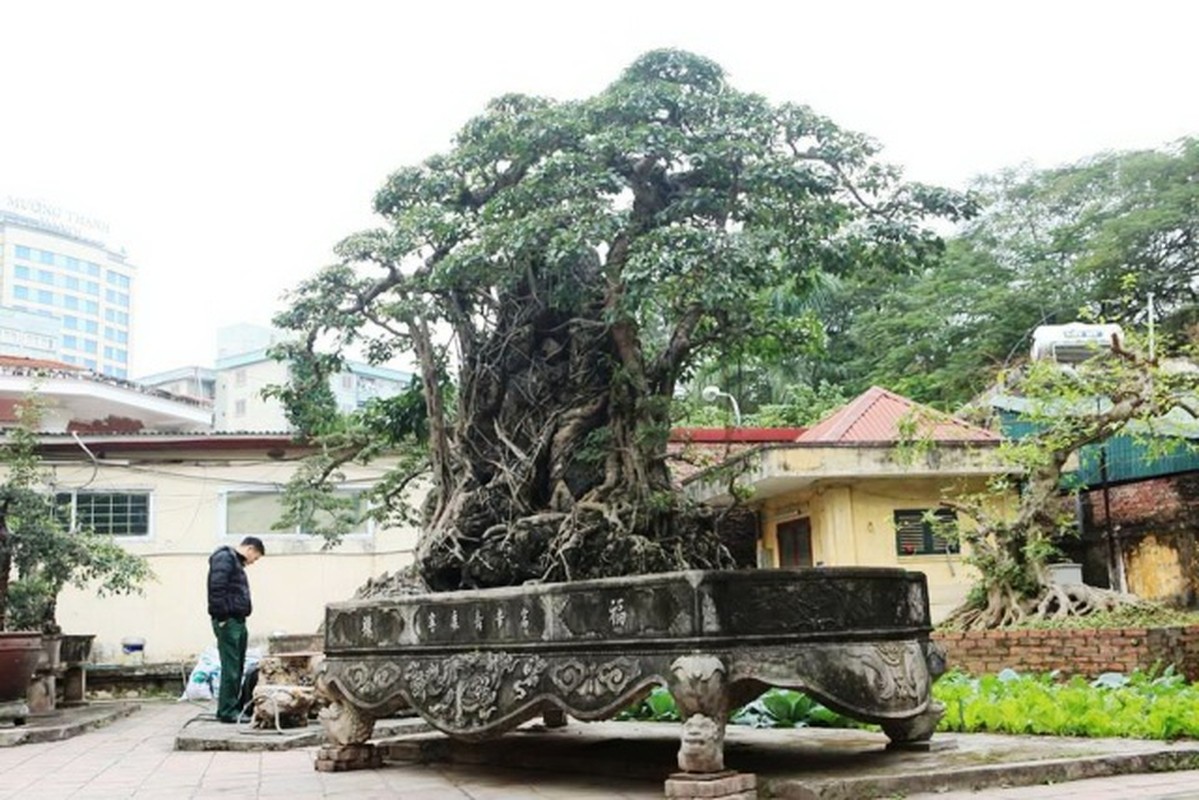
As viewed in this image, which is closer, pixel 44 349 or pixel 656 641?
pixel 656 641

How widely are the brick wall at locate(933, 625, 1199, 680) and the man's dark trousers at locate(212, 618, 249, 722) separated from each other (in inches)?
232

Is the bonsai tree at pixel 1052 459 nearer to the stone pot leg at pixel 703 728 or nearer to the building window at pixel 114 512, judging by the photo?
the stone pot leg at pixel 703 728

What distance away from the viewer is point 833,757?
5.48 metres

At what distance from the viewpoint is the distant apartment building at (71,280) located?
63312 millimetres

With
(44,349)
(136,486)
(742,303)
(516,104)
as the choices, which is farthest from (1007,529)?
(44,349)

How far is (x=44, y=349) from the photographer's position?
32500 millimetres

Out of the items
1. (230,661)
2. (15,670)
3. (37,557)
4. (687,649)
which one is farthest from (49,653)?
(687,649)

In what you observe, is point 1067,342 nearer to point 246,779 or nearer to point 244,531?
point 244,531

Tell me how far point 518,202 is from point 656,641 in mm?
2972

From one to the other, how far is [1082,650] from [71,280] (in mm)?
68278

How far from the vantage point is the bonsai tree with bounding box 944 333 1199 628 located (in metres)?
10.9

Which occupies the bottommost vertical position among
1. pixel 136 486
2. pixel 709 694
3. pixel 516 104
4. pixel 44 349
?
pixel 709 694

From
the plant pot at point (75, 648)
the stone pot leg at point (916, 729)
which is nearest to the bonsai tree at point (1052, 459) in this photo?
the stone pot leg at point (916, 729)

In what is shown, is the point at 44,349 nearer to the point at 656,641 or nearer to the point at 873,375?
the point at 873,375
